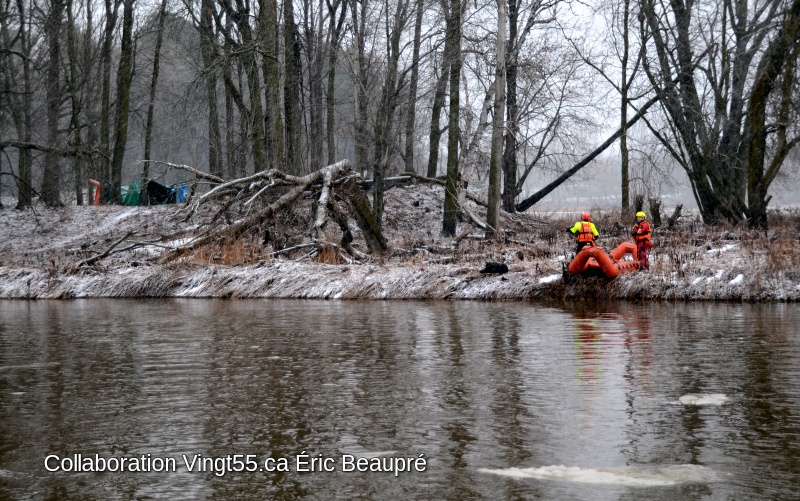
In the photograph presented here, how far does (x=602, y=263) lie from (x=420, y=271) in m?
3.66

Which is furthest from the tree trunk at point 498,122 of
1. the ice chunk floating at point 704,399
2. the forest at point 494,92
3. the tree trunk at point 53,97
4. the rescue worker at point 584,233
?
the tree trunk at point 53,97

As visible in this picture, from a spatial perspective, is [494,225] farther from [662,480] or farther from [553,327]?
[662,480]

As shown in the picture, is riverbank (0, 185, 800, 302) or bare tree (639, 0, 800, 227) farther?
bare tree (639, 0, 800, 227)

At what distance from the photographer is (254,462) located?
17.5 feet

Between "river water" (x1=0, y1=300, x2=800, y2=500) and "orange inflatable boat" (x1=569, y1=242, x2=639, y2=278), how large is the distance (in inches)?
123

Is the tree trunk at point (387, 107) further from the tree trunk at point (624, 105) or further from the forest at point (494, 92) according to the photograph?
the tree trunk at point (624, 105)

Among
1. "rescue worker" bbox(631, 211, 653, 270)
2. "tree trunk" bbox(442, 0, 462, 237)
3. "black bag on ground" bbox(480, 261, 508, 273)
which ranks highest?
"tree trunk" bbox(442, 0, 462, 237)

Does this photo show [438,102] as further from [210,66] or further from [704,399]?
[704,399]

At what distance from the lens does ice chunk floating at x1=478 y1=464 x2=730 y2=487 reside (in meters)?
4.80

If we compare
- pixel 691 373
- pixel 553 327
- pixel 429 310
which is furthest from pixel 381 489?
pixel 429 310

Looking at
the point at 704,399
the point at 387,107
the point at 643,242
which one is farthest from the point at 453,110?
the point at 704,399

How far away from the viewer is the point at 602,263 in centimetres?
1512

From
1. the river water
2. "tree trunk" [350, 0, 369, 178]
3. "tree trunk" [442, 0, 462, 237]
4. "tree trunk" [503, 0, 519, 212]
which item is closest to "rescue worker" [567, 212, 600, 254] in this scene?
the river water

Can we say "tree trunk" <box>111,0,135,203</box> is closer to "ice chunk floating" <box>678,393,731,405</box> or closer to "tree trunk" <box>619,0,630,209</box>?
"tree trunk" <box>619,0,630,209</box>
